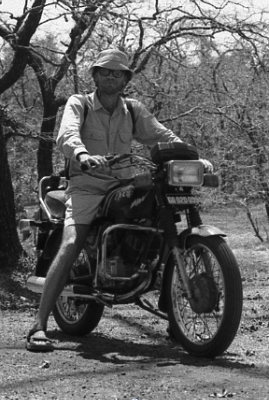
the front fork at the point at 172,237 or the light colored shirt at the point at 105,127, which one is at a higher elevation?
the light colored shirt at the point at 105,127

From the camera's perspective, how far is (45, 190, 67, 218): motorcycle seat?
5434 mm

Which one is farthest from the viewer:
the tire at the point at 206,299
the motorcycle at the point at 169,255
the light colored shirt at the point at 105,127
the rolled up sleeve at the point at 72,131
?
the light colored shirt at the point at 105,127

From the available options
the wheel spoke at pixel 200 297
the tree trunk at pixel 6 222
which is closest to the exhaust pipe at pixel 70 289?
the wheel spoke at pixel 200 297

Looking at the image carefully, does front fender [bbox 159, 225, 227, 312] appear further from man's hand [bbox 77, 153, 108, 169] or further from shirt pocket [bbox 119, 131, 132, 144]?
shirt pocket [bbox 119, 131, 132, 144]

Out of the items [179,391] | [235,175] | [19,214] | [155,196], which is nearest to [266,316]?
[155,196]

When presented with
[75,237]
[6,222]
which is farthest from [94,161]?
[6,222]

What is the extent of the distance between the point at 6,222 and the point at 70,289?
152 inches

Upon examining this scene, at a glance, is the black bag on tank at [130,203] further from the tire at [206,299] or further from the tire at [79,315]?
the tire at [79,315]

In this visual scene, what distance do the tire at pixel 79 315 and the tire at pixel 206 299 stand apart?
842 mm

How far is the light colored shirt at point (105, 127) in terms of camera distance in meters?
5.08

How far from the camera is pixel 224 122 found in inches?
480

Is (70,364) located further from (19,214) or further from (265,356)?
(19,214)

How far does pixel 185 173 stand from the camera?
461 centimetres

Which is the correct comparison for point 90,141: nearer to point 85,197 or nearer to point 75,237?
point 85,197
